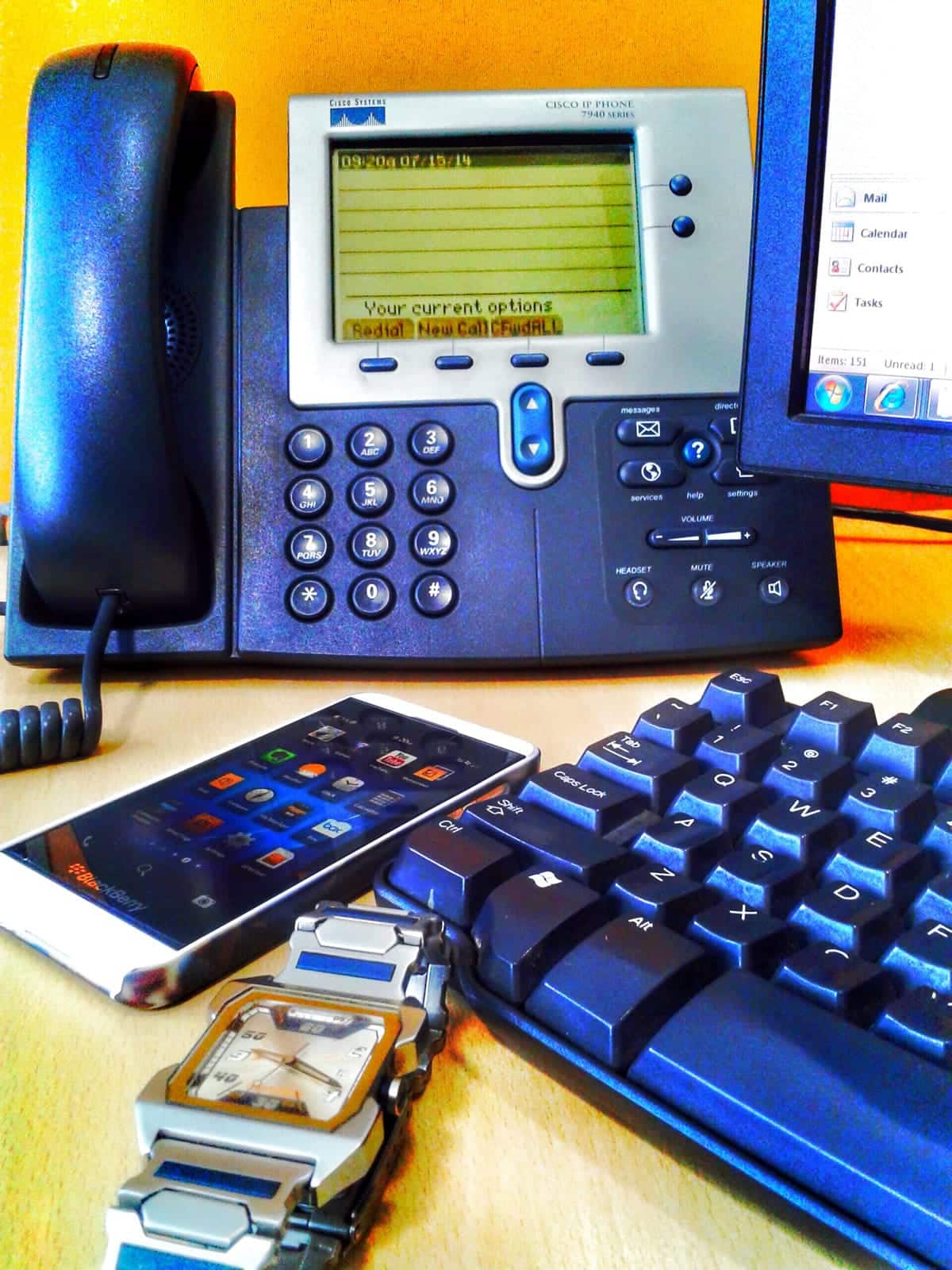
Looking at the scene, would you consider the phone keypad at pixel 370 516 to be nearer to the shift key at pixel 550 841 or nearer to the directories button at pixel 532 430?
the directories button at pixel 532 430

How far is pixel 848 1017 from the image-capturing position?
241 mm

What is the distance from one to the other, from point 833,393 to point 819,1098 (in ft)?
1.01

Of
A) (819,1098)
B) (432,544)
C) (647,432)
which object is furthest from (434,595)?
(819,1098)

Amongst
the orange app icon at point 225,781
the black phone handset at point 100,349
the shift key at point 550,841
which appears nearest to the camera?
the shift key at point 550,841

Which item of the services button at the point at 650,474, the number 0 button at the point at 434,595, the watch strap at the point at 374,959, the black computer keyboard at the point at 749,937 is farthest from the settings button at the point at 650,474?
the watch strap at the point at 374,959

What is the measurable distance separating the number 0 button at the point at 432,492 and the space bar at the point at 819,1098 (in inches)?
13.2

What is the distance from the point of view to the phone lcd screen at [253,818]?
326 mm

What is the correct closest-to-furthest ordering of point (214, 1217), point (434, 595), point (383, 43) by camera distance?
point (214, 1217), point (434, 595), point (383, 43)

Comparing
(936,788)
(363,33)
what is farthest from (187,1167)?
(363,33)

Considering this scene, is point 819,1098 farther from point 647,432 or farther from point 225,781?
point 647,432

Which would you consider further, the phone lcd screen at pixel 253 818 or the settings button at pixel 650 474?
the settings button at pixel 650 474

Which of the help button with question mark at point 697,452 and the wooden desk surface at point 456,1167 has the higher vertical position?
the help button with question mark at point 697,452

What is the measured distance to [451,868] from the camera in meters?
0.30

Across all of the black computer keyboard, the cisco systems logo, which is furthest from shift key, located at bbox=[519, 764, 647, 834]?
the cisco systems logo
